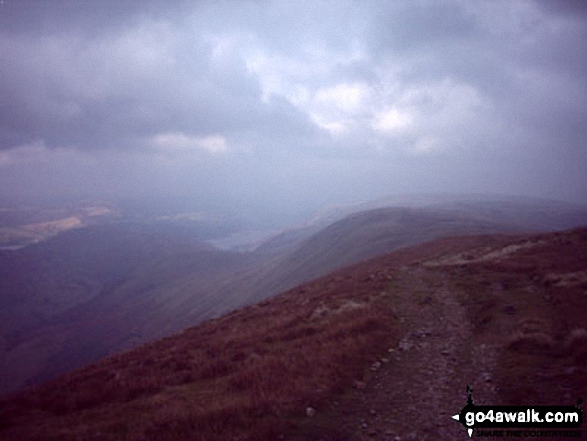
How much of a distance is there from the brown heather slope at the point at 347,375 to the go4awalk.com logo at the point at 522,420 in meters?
0.41

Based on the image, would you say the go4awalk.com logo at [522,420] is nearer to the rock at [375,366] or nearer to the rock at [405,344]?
the rock at [375,366]

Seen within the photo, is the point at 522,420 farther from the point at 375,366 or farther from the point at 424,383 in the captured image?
the point at 375,366

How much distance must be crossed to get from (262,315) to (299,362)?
54.5ft

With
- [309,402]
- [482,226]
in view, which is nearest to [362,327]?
[309,402]

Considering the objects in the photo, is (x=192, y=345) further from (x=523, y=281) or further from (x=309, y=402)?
(x=523, y=281)

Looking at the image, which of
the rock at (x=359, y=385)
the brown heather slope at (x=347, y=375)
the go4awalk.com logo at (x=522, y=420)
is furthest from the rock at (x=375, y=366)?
the go4awalk.com logo at (x=522, y=420)

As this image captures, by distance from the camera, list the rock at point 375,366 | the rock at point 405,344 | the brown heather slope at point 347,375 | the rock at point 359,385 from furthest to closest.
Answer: the rock at point 405,344 → the rock at point 375,366 → the rock at point 359,385 → the brown heather slope at point 347,375

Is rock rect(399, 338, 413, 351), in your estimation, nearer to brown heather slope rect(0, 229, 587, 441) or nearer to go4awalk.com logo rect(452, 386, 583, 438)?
brown heather slope rect(0, 229, 587, 441)

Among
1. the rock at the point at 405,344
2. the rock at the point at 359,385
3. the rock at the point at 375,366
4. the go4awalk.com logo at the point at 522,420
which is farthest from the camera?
the rock at the point at 405,344

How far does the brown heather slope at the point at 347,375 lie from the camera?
11258 mm

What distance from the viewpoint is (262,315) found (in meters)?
32.0

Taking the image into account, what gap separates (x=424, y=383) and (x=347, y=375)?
265cm

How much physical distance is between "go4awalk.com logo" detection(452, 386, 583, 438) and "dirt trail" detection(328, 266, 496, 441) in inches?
17.7

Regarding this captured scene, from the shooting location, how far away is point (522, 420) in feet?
34.3
